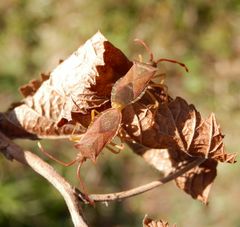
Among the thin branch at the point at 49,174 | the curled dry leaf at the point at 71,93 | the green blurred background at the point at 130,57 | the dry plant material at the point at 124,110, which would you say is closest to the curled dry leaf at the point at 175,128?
the dry plant material at the point at 124,110

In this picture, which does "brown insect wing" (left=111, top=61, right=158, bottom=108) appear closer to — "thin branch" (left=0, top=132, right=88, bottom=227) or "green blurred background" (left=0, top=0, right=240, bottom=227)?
"thin branch" (left=0, top=132, right=88, bottom=227)

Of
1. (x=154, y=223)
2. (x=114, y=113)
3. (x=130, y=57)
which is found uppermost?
(x=130, y=57)

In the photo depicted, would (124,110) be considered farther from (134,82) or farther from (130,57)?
(130,57)

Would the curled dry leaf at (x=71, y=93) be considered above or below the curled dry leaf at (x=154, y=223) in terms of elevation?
above

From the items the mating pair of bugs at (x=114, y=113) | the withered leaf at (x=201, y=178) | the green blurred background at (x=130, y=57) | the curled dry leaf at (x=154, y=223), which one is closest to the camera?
the curled dry leaf at (x=154, y=223)

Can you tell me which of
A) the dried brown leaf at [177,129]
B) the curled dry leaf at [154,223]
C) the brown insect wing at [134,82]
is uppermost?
the brown insect wing at [134,82]

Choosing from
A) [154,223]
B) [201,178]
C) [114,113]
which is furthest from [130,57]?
[154,223]

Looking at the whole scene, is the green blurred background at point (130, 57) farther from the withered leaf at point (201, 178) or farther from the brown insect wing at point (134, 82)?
the brown insect wing at point (134, 82)

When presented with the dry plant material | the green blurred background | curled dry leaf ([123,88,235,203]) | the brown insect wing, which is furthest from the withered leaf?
the green blurred background
